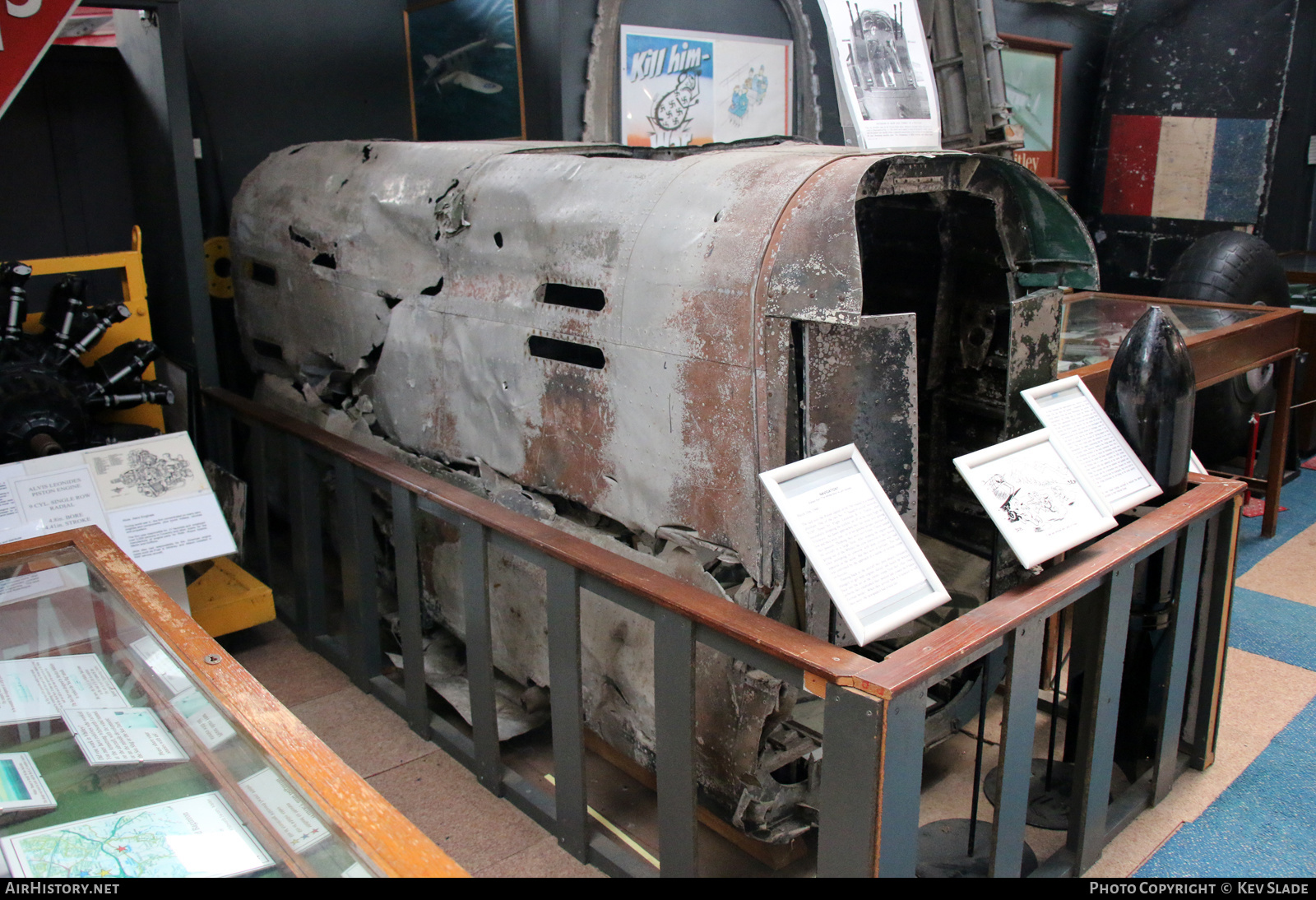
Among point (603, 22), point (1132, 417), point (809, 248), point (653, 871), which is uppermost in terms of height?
point (603, 22)

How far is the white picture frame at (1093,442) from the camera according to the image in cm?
238

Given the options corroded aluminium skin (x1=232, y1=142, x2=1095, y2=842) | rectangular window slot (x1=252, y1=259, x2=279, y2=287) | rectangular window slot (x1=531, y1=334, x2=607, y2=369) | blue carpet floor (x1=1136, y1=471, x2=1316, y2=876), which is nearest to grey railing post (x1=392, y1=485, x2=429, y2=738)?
corroded aluminium skin (x1=232, y1=142, x2=1095, y2=842)

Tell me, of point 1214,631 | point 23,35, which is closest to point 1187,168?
point 1214,631

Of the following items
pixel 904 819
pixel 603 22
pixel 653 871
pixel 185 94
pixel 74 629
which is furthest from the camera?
pixel 603 22

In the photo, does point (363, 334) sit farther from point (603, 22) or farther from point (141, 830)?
point (141, 830)

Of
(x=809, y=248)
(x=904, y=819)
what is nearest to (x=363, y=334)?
(x=809, y=248)

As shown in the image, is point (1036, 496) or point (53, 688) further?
point (1036, 496)

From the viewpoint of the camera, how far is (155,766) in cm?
154

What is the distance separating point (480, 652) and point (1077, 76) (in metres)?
6.88

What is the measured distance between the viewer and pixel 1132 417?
2.54 metres

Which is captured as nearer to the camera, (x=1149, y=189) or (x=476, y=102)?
(x=476, y=102)

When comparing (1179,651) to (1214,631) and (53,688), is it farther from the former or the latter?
(53,688)

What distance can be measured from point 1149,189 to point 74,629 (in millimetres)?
7489

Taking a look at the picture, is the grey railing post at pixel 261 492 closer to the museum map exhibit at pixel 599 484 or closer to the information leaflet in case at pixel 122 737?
the museum map exhibit at pixel 599 484
